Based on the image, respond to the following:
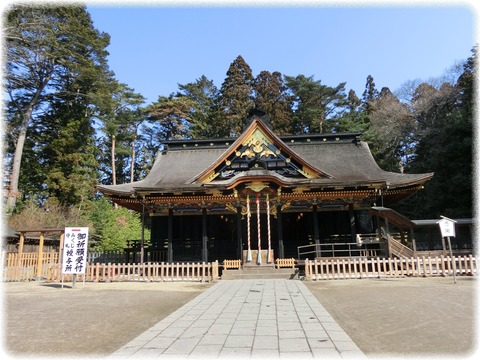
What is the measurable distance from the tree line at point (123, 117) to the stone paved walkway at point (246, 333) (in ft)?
42.8

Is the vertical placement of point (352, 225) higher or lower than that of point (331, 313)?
higher

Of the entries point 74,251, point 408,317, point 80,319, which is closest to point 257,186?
point 74,251

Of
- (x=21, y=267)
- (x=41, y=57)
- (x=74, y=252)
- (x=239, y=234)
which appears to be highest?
(x=41, y=57)

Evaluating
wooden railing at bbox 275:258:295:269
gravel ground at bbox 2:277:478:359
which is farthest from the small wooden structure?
wooden railing at bbox 275:258:295:269

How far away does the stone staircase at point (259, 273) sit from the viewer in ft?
44.9

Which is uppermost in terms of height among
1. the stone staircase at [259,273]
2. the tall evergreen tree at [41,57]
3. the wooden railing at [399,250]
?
the tall evergreen tree at [41,57]

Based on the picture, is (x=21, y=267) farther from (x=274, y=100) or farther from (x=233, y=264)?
(x=274, y=100)

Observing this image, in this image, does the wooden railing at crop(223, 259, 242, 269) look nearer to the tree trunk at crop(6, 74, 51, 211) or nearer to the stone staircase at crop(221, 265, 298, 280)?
the stone staircase at crop(221, 265, 298, 280)

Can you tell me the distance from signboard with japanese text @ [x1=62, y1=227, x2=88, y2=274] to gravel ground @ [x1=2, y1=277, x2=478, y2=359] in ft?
5.05

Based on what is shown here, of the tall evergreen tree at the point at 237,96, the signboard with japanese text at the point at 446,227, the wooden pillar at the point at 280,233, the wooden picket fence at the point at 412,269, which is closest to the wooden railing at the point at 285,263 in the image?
the wooden pillar at the point at 280,233

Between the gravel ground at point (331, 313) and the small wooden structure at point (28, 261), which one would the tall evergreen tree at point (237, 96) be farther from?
the gravel ground at point (331, 313)

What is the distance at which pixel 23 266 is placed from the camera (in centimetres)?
1555

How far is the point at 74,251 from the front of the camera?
1170 centimetres

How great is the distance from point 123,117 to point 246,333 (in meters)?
43.5
